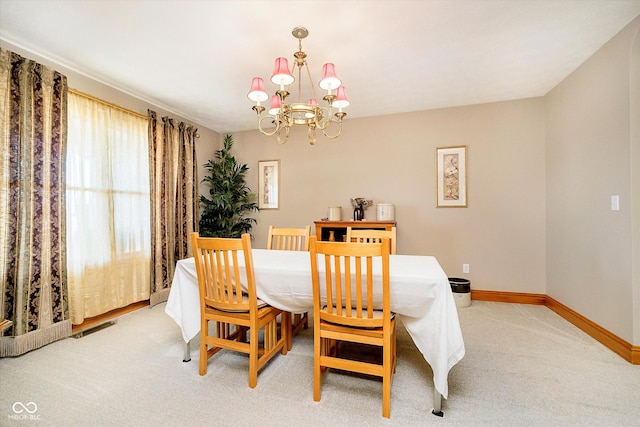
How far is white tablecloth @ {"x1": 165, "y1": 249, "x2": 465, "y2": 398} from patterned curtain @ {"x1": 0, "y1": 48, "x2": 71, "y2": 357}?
116cm

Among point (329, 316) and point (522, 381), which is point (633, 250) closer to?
point (522, 381)

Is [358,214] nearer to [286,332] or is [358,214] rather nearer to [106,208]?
[286,332]

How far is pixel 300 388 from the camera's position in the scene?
1812 millimetres

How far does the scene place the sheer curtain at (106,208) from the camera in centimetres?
271

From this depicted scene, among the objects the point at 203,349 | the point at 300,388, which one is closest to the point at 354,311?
the point at 300,388

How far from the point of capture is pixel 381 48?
7.72 ft

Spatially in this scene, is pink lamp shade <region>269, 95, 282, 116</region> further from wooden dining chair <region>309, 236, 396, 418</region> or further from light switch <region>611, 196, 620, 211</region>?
light switch <region>611, 196, 620, 211</region>

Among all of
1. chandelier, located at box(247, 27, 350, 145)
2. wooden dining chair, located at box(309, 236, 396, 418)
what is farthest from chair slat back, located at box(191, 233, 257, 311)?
chandelier, located at box(247, 27, 350, 145)

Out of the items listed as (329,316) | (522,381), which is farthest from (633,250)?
(329,316)

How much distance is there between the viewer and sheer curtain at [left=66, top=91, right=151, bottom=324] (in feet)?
8.89

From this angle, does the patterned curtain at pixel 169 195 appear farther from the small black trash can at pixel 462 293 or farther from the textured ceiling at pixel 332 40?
the small black trash can at pixel 462 293

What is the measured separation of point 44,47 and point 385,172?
3.66 m

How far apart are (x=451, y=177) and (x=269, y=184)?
8.72ft

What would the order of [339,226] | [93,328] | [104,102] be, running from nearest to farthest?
[93,328] → [104,102] → [339,226]
